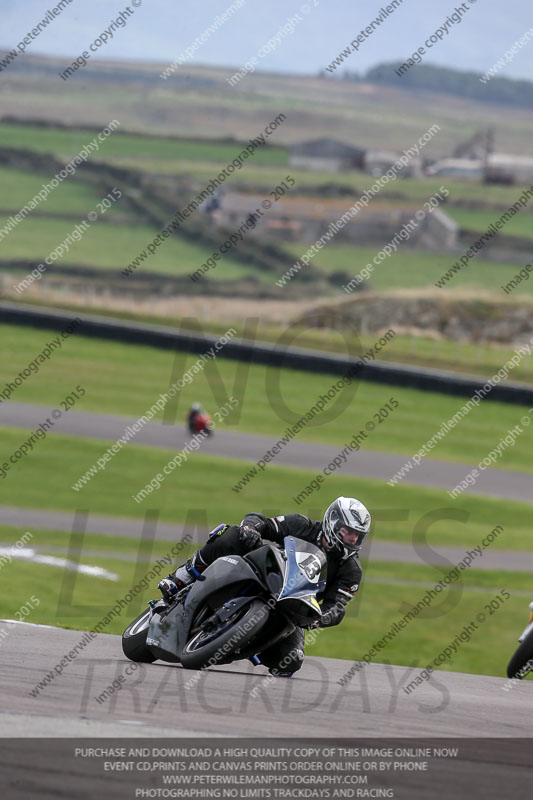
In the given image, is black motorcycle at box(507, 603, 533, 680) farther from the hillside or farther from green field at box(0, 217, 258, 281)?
the hillside

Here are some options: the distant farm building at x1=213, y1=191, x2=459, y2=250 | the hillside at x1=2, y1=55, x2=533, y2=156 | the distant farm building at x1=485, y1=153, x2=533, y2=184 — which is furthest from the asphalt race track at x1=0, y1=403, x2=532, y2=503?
the distant farm building at x1=485, y1=153, x2=533, y2=184

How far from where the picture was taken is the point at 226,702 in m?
6.39

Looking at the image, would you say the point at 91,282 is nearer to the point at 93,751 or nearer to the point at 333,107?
the point at 93,751

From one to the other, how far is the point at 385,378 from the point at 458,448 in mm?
4686

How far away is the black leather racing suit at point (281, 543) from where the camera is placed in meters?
7.50

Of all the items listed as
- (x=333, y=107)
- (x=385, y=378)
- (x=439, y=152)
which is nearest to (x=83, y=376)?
(x=385, y=378)

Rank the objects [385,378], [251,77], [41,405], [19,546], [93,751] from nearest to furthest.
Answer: [93,751], [19,546], [41,405], [385,378], [251,77]

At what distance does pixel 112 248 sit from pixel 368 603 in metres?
51.6

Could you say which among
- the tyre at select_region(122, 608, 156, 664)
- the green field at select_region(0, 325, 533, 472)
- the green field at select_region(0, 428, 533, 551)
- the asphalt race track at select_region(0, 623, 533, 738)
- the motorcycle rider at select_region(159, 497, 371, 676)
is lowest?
the asphalt race track at select_region(0, 623, 533, 738)

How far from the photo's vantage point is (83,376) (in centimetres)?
3002

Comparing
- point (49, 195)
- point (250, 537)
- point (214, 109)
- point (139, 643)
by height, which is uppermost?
point (214, 109)

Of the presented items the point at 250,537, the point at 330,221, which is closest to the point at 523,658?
the point at 250,537

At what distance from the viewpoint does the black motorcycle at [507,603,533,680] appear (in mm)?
8555

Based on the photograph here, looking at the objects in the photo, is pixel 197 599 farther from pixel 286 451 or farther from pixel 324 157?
pixel 324 157
